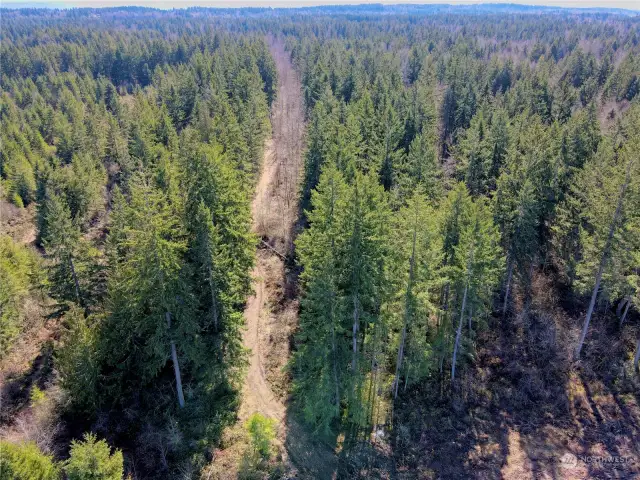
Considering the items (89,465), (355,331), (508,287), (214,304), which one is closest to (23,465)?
(89,465)

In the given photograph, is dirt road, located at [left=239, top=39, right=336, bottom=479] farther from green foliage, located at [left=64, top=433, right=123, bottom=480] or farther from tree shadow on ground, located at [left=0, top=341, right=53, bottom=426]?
tree shadow on ground, located at [left=0, top=341, right=53, bottom=426]

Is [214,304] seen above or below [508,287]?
above

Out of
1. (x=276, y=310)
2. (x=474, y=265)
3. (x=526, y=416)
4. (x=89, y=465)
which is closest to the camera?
(x=89, y=465)

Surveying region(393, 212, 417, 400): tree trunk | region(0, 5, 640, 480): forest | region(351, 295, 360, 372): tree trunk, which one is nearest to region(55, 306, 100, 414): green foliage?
region(0, 5, 640, 480): forest

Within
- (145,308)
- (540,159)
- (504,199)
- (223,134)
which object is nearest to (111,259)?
(145,308)

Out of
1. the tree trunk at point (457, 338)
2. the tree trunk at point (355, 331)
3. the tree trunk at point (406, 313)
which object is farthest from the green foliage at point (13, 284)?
the tree trunk at point (457, 338)

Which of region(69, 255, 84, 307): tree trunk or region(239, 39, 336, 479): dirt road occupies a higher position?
region(69, 255, 84, 307): tree trunk

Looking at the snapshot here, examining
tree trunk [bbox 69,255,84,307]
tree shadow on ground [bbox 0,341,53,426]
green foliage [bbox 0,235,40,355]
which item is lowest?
tree shadow on ground [bbox 0,341,53,426]

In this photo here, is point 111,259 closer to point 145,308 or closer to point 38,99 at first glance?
point 145,308

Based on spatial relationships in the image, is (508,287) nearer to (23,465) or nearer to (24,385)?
(23,465)
